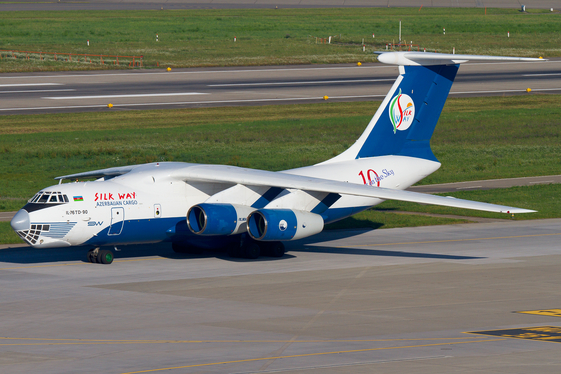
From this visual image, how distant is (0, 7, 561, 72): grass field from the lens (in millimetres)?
89375

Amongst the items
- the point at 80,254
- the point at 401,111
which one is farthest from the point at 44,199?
the point at 401,111

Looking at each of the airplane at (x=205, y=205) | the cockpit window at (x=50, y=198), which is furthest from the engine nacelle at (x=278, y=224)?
the cockpit window at (x=50, y=198)

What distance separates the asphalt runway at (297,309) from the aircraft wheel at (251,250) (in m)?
0.41

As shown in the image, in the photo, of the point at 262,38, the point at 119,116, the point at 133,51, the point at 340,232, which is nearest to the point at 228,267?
the point at 340,232

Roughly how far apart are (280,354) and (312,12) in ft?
397

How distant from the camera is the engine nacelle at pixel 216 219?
26.8 metres

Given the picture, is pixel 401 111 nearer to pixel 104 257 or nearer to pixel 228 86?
pixel 104 257

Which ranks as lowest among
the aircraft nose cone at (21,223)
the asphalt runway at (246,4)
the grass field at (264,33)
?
the aircraft nose cone at (21,223)

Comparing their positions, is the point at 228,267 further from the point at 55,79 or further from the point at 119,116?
the point at 55,79

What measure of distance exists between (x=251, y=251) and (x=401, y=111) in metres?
8.32

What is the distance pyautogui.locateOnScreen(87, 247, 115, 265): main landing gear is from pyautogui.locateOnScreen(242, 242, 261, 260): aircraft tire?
14.4ft

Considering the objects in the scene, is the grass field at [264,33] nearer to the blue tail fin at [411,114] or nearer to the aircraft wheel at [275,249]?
the blue tail fin at [411,114]

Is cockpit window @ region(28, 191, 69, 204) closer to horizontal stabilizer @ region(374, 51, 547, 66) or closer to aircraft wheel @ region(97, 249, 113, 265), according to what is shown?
aircraft wheel @ region(97, 249, 113, 265)

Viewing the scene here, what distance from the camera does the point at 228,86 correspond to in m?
71.9
